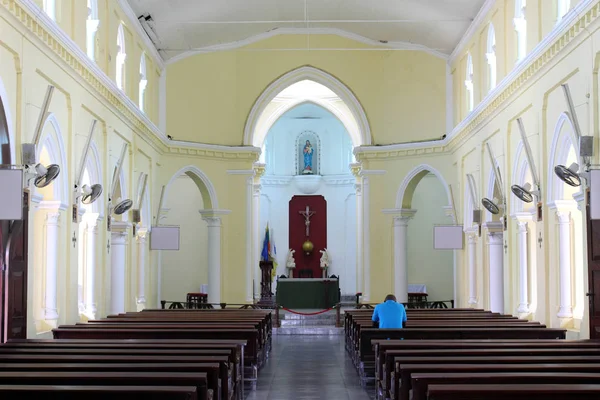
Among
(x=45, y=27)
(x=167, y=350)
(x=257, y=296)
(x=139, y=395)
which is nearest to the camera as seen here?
(x=139, y=395)

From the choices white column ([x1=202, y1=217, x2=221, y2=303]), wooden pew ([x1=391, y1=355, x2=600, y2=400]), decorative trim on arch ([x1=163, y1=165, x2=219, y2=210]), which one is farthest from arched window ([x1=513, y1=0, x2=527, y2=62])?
white column ([x1=202, y1=217, x2=221, y2=303])

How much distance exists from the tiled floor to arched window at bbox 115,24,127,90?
727cm

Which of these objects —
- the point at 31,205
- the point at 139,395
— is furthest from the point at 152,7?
the point at 139,395

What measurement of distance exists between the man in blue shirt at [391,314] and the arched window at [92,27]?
774 cm

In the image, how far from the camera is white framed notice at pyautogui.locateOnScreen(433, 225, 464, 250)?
21891mm

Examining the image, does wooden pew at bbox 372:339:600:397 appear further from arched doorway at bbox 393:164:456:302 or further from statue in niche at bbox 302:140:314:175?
statue in niche at bbox 302:140:314:175

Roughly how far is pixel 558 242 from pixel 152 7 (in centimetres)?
1151

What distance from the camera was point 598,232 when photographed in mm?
12242

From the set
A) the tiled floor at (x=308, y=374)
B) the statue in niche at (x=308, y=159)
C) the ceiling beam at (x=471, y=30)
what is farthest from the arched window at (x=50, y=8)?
the statue in niche at (x=308, y=159)

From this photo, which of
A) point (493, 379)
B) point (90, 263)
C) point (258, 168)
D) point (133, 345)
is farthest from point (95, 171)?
point (258, 168)

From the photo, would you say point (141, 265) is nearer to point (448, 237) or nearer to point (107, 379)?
point (448, 237)

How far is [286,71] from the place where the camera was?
26.8m

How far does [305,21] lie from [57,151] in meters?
10.0

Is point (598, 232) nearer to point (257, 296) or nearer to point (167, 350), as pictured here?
point (167, 350)
